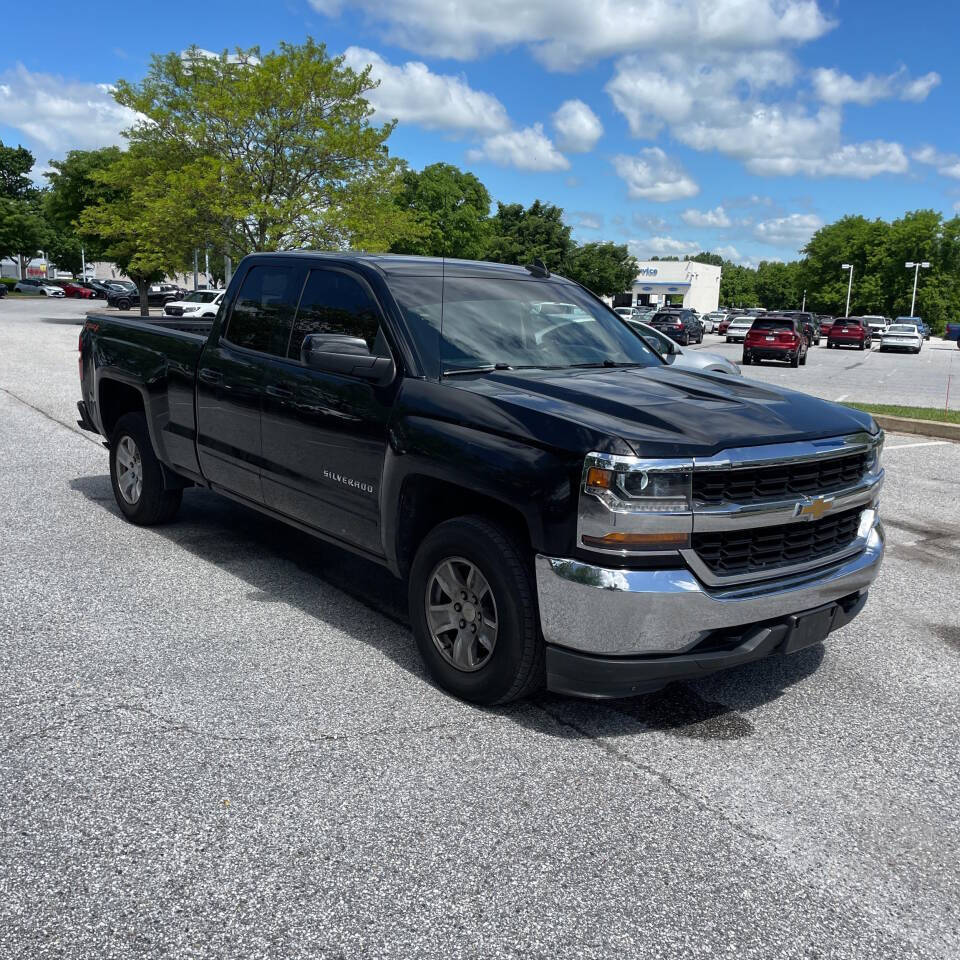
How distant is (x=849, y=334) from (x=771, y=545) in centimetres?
5176

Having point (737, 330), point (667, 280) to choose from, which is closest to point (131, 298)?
point (737, 330)

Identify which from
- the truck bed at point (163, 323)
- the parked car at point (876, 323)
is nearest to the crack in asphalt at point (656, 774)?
the truck bed at point (163, 323)

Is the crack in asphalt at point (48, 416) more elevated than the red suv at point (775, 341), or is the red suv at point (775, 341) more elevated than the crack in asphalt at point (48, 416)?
the red suv at point (775, 341)

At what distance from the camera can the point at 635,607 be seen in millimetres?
3455

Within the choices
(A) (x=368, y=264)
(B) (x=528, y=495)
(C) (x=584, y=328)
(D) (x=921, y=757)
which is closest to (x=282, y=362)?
(A) (x=368, y=264)

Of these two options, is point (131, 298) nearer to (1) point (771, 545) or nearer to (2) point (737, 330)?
(2) point (737, 330)

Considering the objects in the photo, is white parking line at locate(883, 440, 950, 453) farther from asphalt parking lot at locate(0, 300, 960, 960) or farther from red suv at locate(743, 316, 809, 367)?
red suv at locate(743, 316, 809, 367)

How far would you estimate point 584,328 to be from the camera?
5211 millimetres

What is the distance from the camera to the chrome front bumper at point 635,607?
3.46 meters

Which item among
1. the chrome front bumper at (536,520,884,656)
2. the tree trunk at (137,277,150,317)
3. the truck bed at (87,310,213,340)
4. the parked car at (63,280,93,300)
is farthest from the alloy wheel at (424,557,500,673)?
the parked car at (63,280,93,300)

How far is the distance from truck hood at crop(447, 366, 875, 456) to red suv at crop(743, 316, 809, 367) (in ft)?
98.4

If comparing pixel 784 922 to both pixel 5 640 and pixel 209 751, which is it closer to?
pixel 209 751

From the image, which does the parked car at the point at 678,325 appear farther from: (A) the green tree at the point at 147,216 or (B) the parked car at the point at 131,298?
(B) the parked car at the point at 131,298

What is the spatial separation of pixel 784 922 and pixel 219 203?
31.9m
